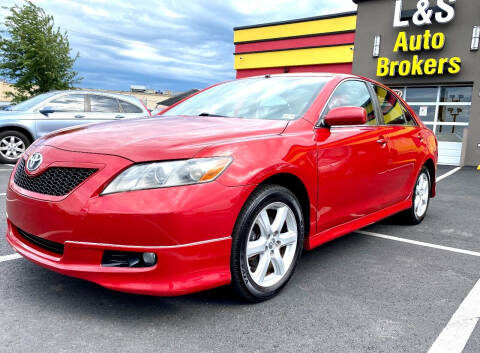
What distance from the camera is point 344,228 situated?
10.6 feet

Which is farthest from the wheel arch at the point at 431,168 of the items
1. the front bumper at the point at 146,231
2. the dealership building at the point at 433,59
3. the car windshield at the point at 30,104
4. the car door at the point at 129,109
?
the dealership building at the point at 433,59

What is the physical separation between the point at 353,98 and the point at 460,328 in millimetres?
1990

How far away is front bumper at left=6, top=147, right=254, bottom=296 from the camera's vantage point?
202 centimetres

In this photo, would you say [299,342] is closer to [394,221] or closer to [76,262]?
[76,262]

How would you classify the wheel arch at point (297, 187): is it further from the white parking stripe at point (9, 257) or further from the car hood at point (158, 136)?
the white parking stripe at point (9, 257)

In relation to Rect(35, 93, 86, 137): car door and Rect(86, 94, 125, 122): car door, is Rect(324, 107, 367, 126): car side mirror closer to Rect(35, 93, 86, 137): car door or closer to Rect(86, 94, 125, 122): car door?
Rect(35, 93, 86, 137): car door

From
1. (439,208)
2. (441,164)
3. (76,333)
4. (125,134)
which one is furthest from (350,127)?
(441,164)

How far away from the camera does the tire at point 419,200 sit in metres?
4.53

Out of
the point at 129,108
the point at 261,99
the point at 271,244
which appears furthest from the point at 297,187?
the point at 129,108

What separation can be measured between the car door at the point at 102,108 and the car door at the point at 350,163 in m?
6.75

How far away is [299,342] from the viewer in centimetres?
206

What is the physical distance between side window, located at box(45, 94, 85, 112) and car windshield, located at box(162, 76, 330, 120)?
5963mm

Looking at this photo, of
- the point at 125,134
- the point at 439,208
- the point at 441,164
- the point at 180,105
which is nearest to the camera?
the point at 125,134

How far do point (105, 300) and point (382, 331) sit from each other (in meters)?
1.61
